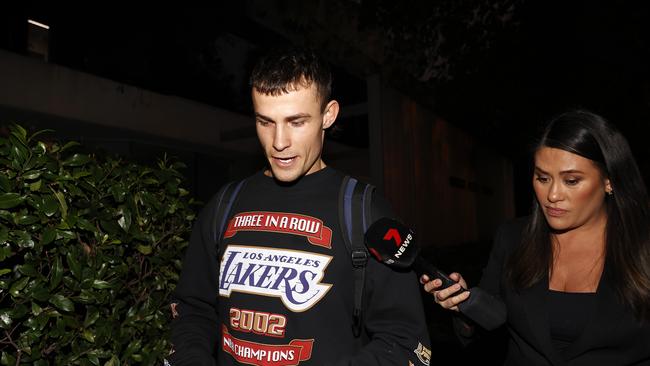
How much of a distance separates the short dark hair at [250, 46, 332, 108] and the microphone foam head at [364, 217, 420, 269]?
55 centimetres

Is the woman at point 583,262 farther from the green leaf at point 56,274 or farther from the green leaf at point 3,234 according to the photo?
the green leaf at point 3,234

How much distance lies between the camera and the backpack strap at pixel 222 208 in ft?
7.21

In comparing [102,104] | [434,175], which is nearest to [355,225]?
[102,104]

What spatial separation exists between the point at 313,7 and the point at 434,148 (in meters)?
5.25

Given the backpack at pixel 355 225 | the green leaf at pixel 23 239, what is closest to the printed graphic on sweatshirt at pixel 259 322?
the backpack at pixel 355 225

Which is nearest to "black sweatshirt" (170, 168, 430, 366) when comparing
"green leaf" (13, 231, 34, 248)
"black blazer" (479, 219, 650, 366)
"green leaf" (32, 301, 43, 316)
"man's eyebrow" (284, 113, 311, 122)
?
"man's eyebrow" (284, 113, 311, 122)

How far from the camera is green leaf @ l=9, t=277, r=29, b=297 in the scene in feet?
6.21

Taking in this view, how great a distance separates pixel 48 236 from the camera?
1967mm

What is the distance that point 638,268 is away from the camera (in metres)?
2.46

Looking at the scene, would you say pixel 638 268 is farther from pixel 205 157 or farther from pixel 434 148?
pixel 205 157

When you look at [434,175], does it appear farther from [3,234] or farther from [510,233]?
[3,234]

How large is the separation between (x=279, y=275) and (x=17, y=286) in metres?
0.93

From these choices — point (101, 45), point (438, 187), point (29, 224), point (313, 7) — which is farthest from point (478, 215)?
point (29, 224)

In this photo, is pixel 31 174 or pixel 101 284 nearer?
pixel 31 174
